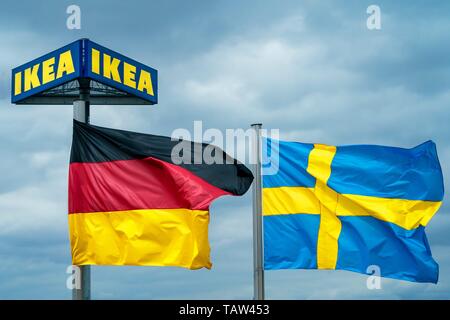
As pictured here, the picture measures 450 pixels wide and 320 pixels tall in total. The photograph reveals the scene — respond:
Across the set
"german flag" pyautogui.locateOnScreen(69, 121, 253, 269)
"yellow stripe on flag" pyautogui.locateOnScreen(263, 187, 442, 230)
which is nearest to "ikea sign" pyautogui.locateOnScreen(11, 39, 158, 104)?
"german flag" pyautogui.locateOnScreen(69, 121, 253, 269)

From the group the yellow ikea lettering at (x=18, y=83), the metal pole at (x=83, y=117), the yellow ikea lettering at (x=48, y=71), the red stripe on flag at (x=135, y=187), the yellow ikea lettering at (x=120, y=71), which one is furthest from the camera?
the yellow ikea lettering at (x=18, y=83)

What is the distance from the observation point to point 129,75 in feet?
67.7

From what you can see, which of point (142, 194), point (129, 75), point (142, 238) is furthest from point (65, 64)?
point (142, 238)

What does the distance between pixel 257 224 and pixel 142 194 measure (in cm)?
302

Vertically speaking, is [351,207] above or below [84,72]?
below

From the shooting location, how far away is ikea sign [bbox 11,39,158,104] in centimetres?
1922

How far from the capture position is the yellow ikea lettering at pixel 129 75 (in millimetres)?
20469

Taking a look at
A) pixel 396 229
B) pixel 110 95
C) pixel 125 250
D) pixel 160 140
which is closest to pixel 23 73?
pixel 110 95

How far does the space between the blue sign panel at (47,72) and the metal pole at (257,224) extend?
15.4 feet

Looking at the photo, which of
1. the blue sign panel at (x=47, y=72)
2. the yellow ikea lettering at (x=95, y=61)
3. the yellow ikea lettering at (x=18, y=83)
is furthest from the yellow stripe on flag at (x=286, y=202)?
the yellow ikea lettering at (x=18, y=83)

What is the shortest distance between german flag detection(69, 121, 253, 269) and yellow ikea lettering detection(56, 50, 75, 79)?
5.42 feet

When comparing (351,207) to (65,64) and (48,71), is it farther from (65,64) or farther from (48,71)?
(48,71)

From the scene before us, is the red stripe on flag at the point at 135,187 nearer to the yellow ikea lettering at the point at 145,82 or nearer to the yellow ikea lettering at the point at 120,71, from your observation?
the yellow ikea lettering at the point at 120,71
